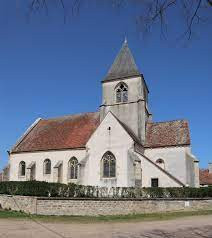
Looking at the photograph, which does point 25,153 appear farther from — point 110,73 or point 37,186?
point 37,186

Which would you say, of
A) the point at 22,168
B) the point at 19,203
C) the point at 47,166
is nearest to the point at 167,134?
the point at 47,166

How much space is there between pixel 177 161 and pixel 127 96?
8.61 m

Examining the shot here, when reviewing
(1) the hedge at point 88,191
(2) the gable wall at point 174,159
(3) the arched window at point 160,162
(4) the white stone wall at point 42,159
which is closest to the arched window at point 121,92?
(2) the gable wall at point 174,159

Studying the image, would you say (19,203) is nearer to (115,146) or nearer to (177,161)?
(115,146)

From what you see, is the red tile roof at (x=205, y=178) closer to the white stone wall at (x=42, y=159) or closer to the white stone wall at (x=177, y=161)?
the white stone wall at (x=177, y=161)

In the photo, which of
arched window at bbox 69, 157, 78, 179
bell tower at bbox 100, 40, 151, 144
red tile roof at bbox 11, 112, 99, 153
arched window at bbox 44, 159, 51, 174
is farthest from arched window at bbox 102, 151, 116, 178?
arched window at bbox 44, 159, 51, 174

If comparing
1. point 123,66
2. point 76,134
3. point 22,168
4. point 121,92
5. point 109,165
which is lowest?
point 22,168

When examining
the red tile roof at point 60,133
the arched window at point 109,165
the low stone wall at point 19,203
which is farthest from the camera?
the red tile roof at point 60,133

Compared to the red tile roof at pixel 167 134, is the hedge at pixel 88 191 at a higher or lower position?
lower

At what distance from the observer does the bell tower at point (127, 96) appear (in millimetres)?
32291

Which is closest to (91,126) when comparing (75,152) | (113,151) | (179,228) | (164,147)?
(75,152)

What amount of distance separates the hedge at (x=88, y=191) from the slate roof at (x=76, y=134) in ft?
22.6

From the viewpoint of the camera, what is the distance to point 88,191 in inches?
834

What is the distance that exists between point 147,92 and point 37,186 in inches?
811
